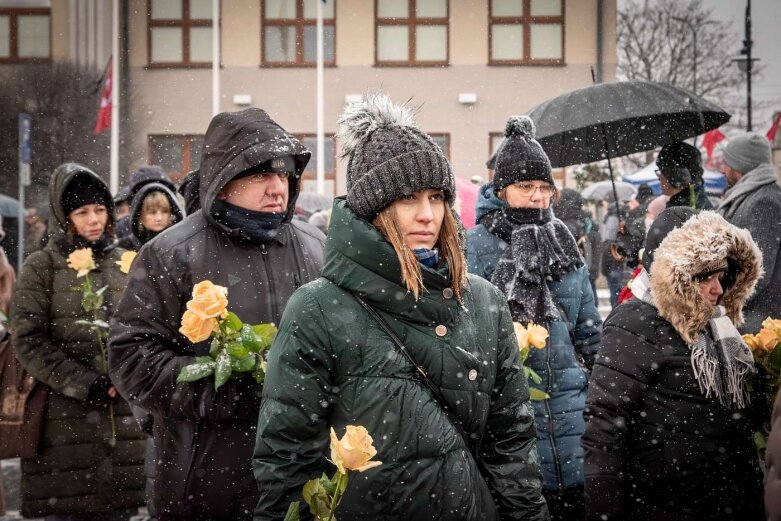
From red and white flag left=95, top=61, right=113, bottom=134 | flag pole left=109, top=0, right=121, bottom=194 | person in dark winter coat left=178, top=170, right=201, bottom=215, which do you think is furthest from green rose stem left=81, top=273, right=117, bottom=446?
red and white flag left=95, top=61, right=113, bottom=134

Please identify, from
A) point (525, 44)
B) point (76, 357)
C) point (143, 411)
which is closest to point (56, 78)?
point (525, 44)

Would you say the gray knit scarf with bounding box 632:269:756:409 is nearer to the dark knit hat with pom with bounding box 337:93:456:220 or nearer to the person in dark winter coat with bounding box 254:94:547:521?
the person in dark winter coat with bounding box 254:94:547:521

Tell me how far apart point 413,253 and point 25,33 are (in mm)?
30041

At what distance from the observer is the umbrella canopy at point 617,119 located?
7.27m

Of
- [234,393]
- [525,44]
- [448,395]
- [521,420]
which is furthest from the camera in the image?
[525,44]

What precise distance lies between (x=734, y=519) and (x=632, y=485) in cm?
38

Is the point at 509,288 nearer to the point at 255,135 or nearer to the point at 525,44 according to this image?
the point at 255,135

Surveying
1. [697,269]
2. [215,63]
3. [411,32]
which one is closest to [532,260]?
[697,269]

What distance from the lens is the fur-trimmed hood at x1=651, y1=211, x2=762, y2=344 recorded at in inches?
155

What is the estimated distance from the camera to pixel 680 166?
6992mm

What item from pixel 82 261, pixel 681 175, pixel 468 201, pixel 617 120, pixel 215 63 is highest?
pixel 215 63

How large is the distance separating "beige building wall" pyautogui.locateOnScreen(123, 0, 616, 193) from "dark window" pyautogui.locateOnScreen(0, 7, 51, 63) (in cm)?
301

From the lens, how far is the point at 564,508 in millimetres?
4797

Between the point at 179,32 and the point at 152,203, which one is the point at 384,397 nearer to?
the point at 152,203
